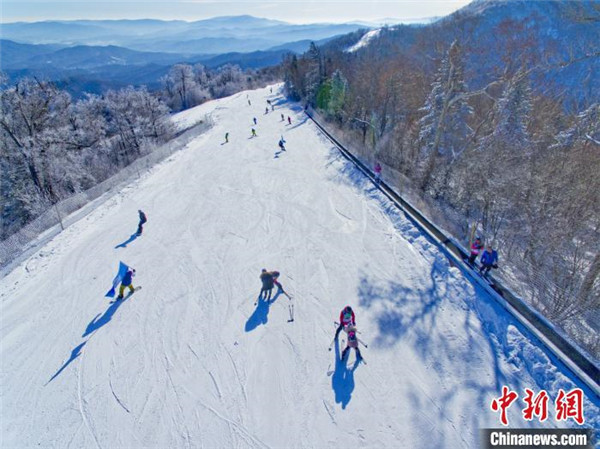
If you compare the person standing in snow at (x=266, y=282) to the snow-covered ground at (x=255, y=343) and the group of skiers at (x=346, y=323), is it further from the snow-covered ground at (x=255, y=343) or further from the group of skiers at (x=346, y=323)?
the snow-covered ground at (x=255, y=343)

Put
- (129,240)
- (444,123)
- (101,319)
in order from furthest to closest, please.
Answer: (444,123), (129,240), (101,319)

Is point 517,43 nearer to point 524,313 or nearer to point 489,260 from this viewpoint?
point 489,260

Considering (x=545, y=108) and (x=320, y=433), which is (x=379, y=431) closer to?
(x=320, y=433)

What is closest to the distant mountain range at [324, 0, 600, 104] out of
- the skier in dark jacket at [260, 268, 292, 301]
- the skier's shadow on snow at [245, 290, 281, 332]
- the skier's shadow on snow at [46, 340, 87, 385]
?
the skier in dark jacket at [260, 268, 292, 301]

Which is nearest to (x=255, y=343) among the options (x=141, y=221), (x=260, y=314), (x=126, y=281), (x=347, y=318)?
(x=260, y=314)

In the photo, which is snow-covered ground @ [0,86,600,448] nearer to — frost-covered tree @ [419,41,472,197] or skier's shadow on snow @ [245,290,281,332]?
skier's shadow on snow @ [245,290,281,332]

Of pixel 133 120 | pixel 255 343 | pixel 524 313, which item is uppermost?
pixel 133 120

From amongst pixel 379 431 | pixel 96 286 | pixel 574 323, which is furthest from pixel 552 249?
pixel 96 286

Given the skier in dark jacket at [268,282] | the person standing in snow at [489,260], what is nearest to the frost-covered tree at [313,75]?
the person standing in snow at [489,260]
